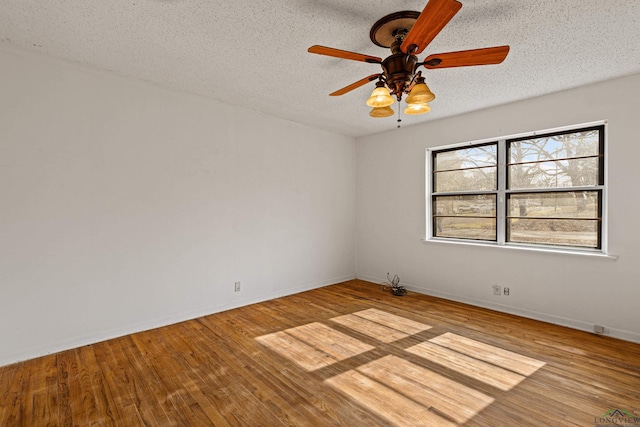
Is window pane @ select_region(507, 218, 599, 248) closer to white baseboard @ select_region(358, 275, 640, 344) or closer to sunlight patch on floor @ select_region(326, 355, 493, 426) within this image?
white baseboard @ select_region(358, 275, 640, 344)

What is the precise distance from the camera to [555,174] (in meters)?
3.51

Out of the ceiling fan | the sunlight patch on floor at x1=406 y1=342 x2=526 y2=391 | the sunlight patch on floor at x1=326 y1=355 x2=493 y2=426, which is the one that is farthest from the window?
the sunlight patch on floor at x1=326 y1=355 x2=493 y2=426

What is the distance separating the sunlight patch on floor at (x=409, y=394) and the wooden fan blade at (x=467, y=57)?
2182 millimetres

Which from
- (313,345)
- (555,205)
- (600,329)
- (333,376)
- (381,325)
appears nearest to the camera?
(333,376)

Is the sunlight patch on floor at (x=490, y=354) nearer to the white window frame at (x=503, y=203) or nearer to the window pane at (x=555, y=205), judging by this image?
the white window frame at (x=503, y=203)

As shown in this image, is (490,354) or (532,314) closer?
(490,354)

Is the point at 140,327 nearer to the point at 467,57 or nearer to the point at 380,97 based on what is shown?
the point at 380,97

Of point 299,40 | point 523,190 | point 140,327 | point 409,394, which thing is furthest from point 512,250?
point 140,327

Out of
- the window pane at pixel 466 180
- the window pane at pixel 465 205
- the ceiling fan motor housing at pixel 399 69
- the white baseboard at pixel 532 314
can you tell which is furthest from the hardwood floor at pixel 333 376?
the ceiling fan motor housing at pixel 399 69

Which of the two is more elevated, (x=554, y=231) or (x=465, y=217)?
(x=465, y=217)

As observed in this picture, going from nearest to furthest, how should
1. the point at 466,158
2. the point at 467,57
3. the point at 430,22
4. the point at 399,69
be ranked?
the point at 430,22, the point at 467,57, the point at 399,69, the point at 466,158

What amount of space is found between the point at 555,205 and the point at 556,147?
0.67m

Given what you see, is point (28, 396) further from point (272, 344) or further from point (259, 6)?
point (259, 6)

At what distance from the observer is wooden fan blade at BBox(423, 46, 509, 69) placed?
5.87ft
